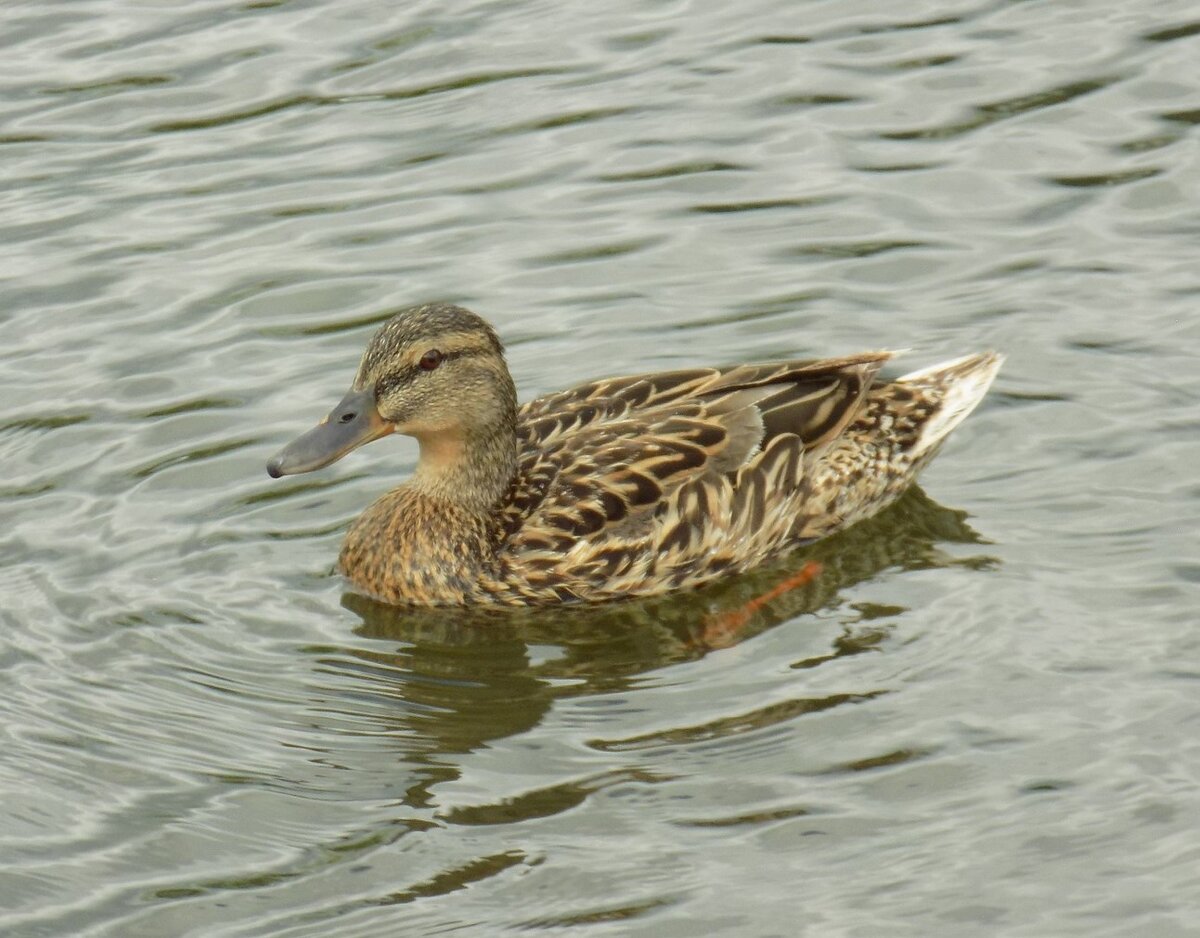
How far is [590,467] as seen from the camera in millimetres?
10039

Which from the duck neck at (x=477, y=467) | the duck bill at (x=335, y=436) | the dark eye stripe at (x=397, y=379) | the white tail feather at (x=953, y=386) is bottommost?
the white tail feather at (x=953, y=386)

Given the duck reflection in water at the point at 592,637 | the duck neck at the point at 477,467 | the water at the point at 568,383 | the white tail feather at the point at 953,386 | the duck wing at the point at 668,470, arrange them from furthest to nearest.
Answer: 1. the white tail feather at the point at 953,386
2. the duck neck at the point at 477,467
3. the duck wing at the point at 668,470
4. the duck reflection in water at the point at 592,637
5. the water at the point at 568,383

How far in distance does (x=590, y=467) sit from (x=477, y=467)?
0.52 metres

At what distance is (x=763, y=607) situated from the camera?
984 cm

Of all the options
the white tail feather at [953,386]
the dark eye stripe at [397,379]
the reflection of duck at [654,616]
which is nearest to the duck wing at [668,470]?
the reflection of duck at [654,616]

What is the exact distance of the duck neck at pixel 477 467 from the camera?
10102 mm

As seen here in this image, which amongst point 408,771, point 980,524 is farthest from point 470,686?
point 980,524

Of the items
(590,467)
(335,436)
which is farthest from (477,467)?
(335,436)

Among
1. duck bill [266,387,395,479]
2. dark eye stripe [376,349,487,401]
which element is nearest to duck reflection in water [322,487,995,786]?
duck bill [266,387,395,479]

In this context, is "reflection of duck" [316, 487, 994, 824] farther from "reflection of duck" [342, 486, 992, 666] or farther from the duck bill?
the duck bill

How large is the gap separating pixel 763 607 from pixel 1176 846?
264cm

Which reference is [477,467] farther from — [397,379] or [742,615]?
[742,615]

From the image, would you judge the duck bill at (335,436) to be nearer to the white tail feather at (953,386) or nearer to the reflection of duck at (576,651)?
the reflection of duck at (576,651)

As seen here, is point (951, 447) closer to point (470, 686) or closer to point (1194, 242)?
point (1194, 242)
